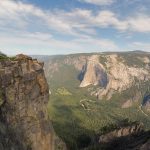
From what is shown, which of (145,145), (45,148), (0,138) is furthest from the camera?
(45,148)

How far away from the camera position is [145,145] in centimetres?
11550

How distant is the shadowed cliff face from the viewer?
420ft

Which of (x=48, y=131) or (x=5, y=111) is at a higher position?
(x=5, y=111)

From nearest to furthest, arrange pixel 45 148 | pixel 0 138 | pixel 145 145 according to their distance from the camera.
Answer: pixel 145 145 < pixel 0 138 < pixel 45 148

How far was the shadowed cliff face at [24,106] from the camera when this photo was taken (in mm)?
128000

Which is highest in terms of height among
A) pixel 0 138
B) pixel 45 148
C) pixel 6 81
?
pixel 6 81

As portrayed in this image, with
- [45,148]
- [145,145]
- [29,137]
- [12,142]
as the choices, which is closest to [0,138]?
[12,142]

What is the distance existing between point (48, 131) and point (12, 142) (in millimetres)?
24955

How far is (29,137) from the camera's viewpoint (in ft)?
450

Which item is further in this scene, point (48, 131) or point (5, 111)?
point (48, 131)

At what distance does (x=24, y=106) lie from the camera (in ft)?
452

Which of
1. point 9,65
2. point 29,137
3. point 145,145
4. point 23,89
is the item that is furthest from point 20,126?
point 145,145

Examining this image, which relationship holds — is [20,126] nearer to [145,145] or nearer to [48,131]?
[48,131]

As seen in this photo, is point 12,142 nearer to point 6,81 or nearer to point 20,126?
point 20,126
